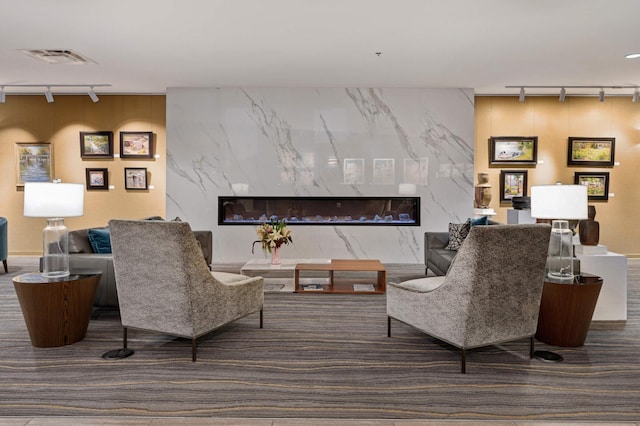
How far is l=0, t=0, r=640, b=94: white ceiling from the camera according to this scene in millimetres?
3844

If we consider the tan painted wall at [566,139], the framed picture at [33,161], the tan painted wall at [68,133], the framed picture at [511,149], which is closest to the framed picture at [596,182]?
the tan painted wall at [566,139]

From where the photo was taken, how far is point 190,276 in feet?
9.59

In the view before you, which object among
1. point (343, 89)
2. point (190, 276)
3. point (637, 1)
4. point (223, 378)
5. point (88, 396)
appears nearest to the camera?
point (88, 396)

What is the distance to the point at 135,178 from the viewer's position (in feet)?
25.4

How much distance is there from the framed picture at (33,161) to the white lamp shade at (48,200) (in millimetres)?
5096

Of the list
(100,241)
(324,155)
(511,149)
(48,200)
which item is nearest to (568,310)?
(48,200)

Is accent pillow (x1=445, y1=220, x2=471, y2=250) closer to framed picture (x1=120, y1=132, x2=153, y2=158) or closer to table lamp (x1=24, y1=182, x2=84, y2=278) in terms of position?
table lamp (x1=24, y1=182, x2=84, y2=278)

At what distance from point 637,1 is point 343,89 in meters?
4.10

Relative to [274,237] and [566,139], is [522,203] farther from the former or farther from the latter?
[274,237]

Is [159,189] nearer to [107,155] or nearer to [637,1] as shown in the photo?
[107,155]

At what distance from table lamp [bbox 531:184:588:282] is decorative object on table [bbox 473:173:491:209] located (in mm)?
3854

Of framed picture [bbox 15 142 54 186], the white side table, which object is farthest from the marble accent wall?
the white side table

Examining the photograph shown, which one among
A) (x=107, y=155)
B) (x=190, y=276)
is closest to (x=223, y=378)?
(x=190, y=276)

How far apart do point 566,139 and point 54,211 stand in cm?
776
